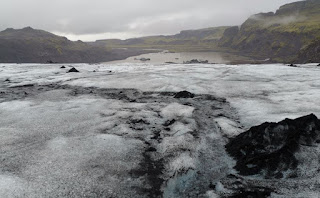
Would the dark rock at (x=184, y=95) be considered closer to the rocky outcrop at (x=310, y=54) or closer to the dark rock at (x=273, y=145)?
the dark rock at (x=273, y=145)

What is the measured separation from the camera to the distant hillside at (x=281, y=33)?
113 metres

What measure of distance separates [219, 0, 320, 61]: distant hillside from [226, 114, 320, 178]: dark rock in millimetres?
103438

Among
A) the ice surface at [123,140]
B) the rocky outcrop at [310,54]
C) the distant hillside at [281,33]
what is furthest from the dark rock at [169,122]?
the distant hillside at [281,33]

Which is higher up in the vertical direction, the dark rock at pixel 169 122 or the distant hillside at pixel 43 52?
the distant hillside at pixel 43 52

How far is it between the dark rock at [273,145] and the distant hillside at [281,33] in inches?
4072

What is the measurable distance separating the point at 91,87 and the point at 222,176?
12095 millimetres

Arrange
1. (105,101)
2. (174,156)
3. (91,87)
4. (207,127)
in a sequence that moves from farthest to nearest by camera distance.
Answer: (91,87) → (105,101) → (207,127) → (174,156)

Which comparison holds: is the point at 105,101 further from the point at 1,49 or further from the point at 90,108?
the point at 1,49

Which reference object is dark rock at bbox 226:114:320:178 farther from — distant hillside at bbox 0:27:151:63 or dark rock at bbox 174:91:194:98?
distant hillside at bbox 0:27:151:63

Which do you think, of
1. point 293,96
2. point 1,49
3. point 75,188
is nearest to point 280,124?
point 75,188

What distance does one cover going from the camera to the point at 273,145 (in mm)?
5543

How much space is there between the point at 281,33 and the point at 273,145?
484 feet

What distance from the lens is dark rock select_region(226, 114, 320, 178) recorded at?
504 centimetres

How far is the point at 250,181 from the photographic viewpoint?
475 centimetres
